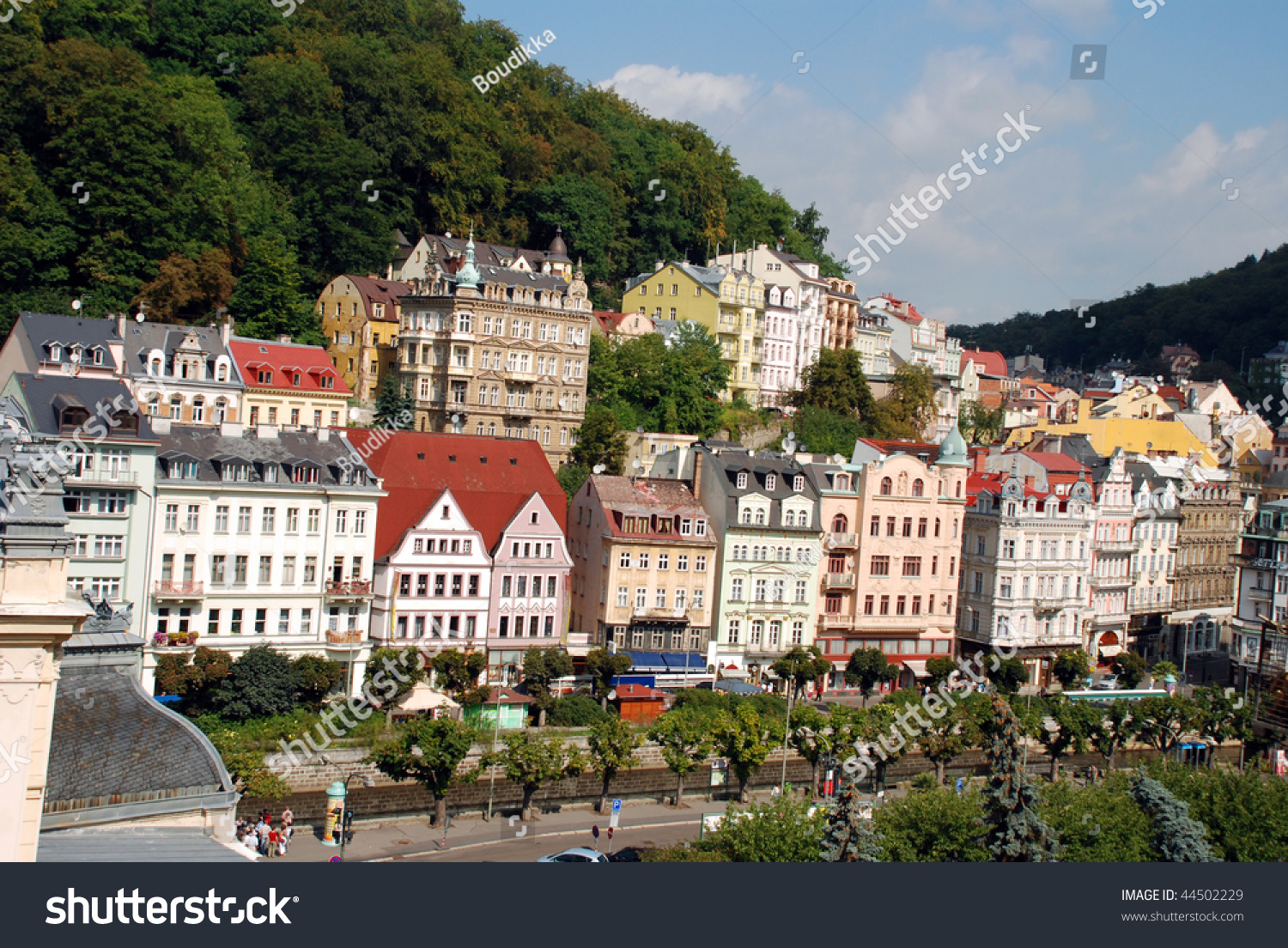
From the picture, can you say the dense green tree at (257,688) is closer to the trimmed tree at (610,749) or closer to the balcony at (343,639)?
the balcony at (343,639)

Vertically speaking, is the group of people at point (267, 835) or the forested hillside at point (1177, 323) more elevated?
the forested hillside at point (1177, 323)

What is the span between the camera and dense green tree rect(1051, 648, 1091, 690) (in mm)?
62875

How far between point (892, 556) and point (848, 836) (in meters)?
33.7

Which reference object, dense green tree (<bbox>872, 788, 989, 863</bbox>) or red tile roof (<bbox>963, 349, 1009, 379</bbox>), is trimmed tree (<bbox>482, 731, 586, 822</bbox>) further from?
red tile roof (<bbox>963, 349, 1009, 379</bbox>)

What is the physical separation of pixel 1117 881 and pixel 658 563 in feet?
123

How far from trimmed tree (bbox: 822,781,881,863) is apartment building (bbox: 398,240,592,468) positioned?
132ft

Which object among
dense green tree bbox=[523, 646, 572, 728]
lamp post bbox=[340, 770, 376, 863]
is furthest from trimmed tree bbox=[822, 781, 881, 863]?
dense green tree bbox=[523, 646, 572, 728]

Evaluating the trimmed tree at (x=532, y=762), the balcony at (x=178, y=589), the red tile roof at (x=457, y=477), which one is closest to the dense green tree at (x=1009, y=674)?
the red tile roof at (x=457, y=477)

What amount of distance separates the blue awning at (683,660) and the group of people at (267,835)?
19949 millimetres

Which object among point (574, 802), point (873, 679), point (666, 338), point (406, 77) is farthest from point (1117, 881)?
point (406, 77)

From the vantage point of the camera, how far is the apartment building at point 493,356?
68.2m

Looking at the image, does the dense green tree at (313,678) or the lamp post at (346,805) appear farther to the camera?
the dense green tree at (313,678)

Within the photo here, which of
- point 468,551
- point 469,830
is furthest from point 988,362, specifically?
point 469,830

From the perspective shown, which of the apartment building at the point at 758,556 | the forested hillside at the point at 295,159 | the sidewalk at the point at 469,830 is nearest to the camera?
the sidewalk at the point at 469,830
